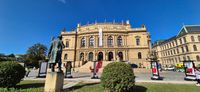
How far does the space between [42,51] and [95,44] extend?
41.0 metres

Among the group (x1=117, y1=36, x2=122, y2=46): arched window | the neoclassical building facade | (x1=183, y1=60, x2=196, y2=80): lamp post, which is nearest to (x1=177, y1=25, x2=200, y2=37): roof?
the neoclassical building facade

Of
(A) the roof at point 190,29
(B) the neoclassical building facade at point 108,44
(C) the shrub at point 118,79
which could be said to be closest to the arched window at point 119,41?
(B) the neoclassical building facade at point 108,44

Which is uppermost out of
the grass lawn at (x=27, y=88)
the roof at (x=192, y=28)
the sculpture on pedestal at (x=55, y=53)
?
the roof at (x=192, y=28)

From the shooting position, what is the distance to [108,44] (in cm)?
4366

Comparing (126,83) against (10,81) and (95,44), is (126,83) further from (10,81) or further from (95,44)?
(95,44)

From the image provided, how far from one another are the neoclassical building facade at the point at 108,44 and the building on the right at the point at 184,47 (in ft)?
56.5

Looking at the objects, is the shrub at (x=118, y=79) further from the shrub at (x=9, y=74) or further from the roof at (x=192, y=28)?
the roof at (x=192, y=28)

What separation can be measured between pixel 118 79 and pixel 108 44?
121ft

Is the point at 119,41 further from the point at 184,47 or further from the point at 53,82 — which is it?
the point at 53,82

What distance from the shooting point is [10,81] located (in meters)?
9.23

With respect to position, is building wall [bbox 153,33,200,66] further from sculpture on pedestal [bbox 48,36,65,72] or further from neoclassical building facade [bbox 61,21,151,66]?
sculpture on pedestal [bbox 48,36,65,72]

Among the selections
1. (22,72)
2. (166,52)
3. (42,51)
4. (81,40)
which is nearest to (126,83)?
(22,72)

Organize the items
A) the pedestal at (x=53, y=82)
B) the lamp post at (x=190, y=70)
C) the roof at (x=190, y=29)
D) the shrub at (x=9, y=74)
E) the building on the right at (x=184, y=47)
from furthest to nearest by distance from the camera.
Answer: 1. the roof at (x=190, y=29)
2. the building on the right at (x=184, y=47)
3. the lamp post at (x=190, y=70)
4. the shrub at (x=9, y=74)
5. the pedestal at (x=53, y=82)

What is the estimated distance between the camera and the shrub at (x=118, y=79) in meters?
6.78
